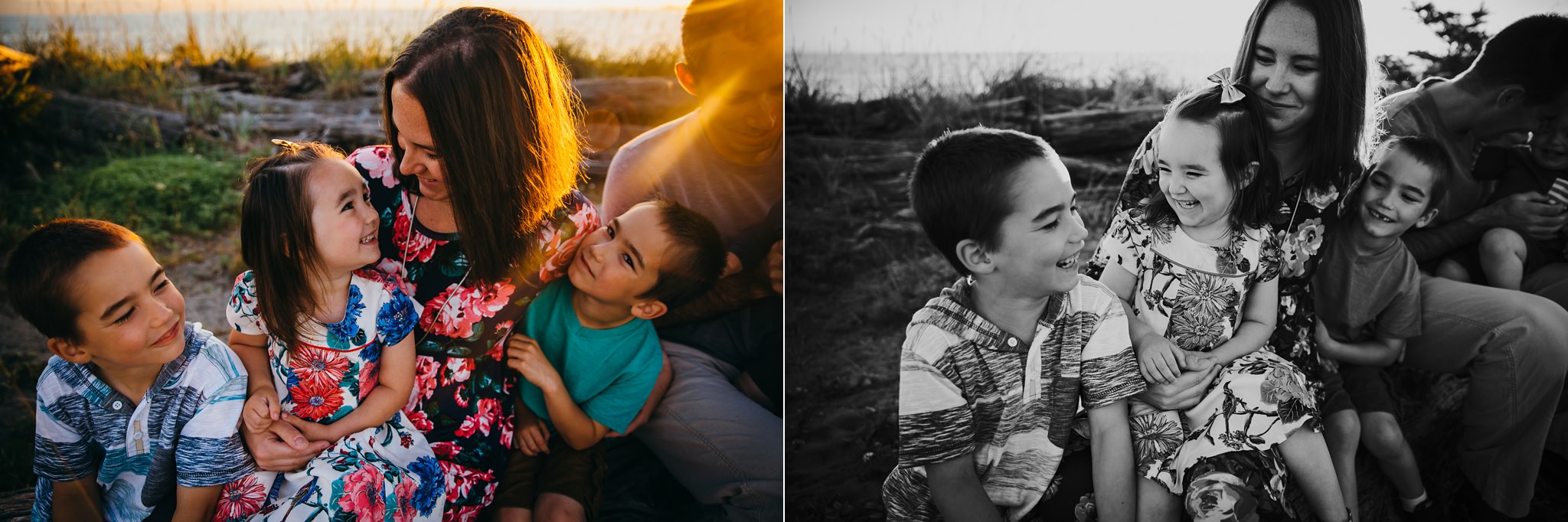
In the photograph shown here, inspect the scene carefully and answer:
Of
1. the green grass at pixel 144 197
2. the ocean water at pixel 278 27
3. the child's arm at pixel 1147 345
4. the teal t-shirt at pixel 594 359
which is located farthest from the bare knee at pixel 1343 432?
the green grass at pixel 144 197

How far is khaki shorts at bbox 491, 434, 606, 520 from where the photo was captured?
294cm

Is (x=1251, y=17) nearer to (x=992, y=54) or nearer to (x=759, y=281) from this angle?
(x=992, y=54)

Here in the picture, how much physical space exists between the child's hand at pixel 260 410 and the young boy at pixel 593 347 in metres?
0.62

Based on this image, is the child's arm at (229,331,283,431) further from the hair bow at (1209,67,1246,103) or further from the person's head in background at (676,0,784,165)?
the hair bow at (1209,67,1246,103)

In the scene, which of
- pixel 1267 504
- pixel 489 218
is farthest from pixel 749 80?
pixel 1267 504

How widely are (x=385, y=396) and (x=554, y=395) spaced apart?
461 mm

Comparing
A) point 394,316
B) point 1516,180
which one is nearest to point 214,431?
point 394,316

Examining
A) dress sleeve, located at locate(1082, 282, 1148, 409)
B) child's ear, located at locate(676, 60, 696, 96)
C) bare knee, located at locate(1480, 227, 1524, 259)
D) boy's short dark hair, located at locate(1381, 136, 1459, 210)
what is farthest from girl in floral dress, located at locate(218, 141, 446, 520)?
bare knee, located at locate(1480, 227, 1524, 259)

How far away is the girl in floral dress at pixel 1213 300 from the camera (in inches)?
118

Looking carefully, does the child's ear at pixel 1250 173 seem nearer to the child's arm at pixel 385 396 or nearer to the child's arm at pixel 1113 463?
the child's arm at pixel 1113 463

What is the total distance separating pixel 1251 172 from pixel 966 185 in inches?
34.7

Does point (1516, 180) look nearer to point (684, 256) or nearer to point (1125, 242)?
point (1125, 242)

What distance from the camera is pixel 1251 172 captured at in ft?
10.0

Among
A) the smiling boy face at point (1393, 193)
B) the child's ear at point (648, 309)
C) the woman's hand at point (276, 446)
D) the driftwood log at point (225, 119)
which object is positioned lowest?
the woman's hand at point (276, 446)
